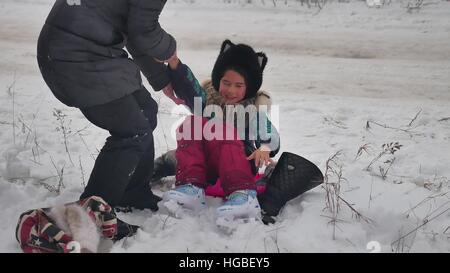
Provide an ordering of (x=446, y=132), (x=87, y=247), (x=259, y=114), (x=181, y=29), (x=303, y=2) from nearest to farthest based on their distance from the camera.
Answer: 1. (x=87, y=247)
2. (x=259, y=114)
3. (x=446, y=132)
4. (x=181, y=29)
5. (x=303, y=2)

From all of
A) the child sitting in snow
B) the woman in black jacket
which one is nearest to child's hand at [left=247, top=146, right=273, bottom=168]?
the child sitting in snow

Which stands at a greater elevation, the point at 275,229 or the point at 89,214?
the point at 89,214

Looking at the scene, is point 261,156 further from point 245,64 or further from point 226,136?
point 245,64

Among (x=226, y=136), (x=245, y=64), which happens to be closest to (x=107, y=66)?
(x=226, y=136)

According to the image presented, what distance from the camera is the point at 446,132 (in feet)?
13.3

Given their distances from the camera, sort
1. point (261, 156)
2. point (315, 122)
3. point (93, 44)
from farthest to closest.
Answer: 1. point (315, 122)
2. point (261, 156)
3. point (93, 44)

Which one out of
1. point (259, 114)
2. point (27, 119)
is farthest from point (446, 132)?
point (27, 119)

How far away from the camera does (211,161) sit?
3023 millimetres

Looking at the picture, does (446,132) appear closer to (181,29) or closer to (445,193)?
(445,193)

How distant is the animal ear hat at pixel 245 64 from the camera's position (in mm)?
3088

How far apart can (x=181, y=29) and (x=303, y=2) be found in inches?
93.5

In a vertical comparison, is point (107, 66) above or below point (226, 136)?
above

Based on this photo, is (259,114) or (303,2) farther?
(303,2)

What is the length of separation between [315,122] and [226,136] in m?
1.66
